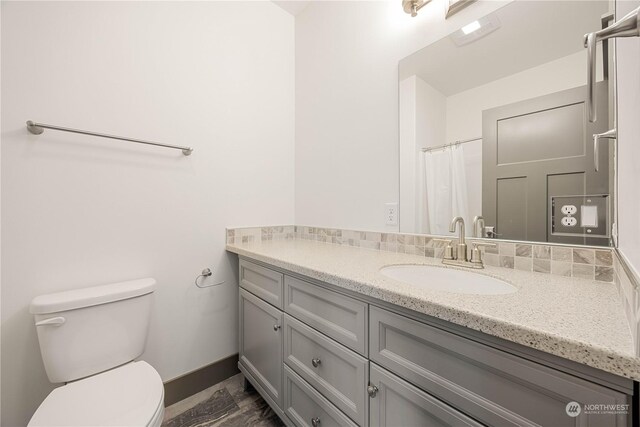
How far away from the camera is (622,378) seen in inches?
16.7

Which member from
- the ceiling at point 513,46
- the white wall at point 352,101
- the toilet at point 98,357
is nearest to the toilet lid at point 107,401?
the toilet at point 98,357

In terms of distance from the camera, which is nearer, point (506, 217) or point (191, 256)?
point (506, 217)

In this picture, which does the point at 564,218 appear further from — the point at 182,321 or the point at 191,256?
the point at 182,321

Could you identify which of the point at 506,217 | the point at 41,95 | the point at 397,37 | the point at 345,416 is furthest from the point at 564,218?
the point at 41,95

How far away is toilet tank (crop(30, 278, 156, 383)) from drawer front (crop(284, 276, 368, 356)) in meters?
0.72

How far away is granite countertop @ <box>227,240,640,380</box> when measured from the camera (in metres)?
0.44

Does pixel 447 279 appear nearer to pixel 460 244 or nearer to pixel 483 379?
pixel 460 244

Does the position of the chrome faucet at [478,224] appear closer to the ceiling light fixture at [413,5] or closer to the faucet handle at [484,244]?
the faucet handle at [484,244]

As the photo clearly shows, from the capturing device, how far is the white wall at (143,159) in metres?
1.09

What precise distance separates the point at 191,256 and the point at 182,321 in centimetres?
39

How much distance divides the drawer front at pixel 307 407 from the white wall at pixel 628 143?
37.3 inches

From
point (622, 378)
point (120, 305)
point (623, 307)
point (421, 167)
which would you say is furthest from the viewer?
point (421, 167)

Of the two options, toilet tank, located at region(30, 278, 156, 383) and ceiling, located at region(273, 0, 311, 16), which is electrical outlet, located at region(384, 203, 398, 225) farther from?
ceiling, located at region(273, 0, 311, 16)

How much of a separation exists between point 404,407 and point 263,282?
33.4 inches
